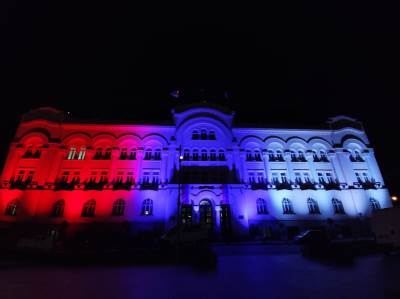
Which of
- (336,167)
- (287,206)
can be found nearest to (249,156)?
(287,206)

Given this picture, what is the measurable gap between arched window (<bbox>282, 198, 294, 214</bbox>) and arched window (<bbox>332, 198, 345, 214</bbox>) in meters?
6.40

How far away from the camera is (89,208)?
25.1 m

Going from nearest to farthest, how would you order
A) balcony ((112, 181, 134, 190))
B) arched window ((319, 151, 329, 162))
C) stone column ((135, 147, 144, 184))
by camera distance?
balcony ((112, 181, 134, 190)) → stone column ((135, 147, 144, 184)) → arched window ((319, 151, 329, 162))

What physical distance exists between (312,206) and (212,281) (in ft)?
80.4

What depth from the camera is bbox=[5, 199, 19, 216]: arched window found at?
2377 centimetres

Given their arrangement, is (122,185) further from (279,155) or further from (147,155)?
(279,155)

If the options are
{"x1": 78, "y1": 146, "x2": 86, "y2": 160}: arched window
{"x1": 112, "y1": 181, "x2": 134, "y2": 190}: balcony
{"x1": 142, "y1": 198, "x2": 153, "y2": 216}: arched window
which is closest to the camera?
{"x1": 142, "y1": 198, "x2": 153, "y2": 216}: arched window

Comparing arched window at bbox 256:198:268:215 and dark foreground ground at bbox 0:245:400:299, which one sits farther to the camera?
arched window at bbox 256:198:268:215

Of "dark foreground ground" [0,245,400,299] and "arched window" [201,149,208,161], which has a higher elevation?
"arched window" [201,149,208,161]

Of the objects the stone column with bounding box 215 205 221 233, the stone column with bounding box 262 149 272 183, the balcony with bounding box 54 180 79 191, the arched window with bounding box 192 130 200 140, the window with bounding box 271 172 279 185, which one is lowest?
the stone column with bounding box 215 205 221 233

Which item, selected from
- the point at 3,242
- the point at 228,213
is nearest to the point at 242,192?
the point at 228,213

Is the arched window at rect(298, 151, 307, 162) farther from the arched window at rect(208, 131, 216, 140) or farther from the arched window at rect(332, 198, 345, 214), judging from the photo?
the arched window at rect(208, 131, 216, 140)

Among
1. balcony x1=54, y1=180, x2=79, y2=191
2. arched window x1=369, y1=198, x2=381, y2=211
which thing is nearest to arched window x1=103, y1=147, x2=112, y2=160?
balcony x1=54, y1=180, x2=79, y2=191

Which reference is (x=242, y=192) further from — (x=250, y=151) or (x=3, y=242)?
(x=3, y=242)
